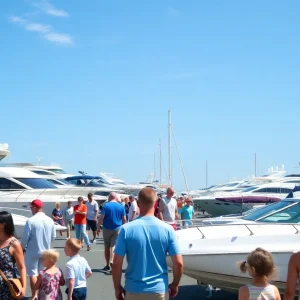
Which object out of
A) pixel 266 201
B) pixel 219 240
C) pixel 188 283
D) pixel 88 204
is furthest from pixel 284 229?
pixel 266 201

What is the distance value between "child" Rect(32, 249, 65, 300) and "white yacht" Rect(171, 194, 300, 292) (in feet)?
7.66

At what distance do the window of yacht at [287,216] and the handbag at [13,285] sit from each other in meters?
5.69

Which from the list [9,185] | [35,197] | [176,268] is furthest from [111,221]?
[9,185]

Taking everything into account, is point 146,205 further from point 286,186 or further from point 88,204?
point 286,186

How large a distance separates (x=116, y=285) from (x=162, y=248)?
52cm

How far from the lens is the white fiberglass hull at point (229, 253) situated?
7.63m

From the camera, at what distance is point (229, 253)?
7.73m

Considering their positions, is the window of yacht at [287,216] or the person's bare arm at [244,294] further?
the window of yacht at [287,216]

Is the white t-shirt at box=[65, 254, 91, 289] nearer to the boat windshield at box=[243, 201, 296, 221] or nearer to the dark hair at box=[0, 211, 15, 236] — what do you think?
the dark hair at box=[0, 211, 15, 236]

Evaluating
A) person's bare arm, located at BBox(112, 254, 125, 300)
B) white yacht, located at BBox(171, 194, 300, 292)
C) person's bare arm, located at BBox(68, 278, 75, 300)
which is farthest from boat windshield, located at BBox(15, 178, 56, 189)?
person's bare arm, located at BBox(112, 254, 125, 300)

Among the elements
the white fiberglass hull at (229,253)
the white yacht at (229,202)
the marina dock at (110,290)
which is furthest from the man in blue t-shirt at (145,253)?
the white yacht at (229,202)

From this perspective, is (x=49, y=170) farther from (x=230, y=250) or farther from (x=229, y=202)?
(x=230, y=250)

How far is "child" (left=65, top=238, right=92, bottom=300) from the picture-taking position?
6.45 metres

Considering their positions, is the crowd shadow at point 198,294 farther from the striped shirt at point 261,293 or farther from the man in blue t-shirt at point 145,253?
the striped shirt at point 261,293
